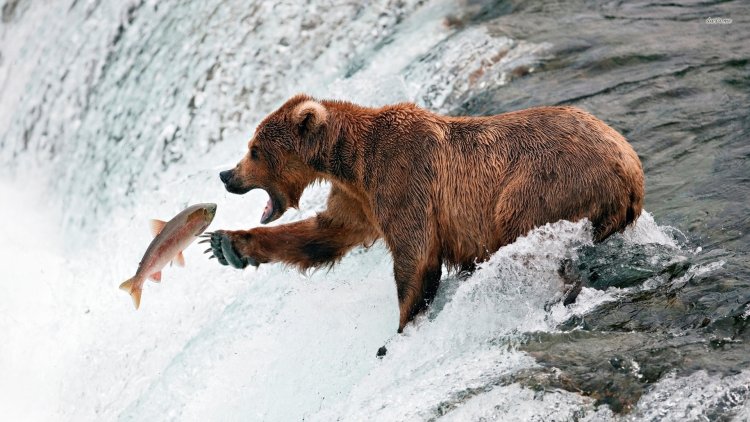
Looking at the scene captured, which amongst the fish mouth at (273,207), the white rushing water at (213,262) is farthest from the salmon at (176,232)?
the white rushing water at (213,262)

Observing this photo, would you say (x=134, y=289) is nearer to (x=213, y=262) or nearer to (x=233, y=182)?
(x=233, y=182)

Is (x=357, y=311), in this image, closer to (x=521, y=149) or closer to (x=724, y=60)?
(x=521, y=149)

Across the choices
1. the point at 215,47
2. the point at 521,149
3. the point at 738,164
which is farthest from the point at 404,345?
the point at 215,47

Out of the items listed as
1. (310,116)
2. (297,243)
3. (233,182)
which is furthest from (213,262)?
(310,116)

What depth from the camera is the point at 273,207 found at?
5.77 m

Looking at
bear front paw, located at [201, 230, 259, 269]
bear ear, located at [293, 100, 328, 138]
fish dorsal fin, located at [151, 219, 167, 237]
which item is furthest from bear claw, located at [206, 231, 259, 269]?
bear ear, located at [293, 100, 328, 138]

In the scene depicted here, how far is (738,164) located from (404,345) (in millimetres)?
2378

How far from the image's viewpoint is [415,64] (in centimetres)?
823

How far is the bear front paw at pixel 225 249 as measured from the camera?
5695mm

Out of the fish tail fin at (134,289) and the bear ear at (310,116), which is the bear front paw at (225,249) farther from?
the bear ear at (310,116)

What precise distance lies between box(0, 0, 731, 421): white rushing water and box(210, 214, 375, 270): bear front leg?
347mm

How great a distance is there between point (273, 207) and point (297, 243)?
25cm

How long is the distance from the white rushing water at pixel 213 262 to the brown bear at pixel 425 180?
6.5 inches

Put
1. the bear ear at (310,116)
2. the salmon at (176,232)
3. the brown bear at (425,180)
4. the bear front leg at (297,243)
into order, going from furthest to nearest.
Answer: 1. the bear front leg at (297,243)
2. the bear ear at (310,116)
3. the salmon at (176,232)
4. the brown bear at (425,180)
